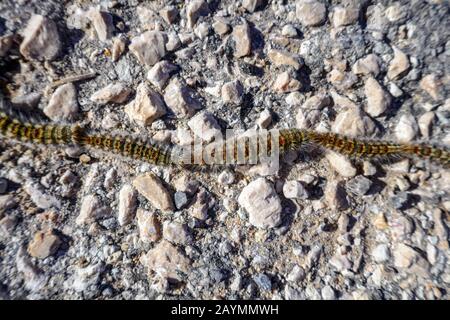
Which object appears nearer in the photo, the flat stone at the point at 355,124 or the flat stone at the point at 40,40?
the flat stone at the point at 40,40

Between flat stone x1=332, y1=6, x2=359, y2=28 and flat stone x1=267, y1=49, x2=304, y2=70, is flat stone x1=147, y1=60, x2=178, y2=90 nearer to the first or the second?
flat stone x1=267, y1=49, x2=304, y2=70

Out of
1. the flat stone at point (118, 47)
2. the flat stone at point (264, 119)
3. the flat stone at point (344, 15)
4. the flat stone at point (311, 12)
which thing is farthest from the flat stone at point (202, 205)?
the flat stone at point (344, 15)

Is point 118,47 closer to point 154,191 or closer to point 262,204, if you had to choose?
point 154,191

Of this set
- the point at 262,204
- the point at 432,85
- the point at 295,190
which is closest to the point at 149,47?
the point at 262,204

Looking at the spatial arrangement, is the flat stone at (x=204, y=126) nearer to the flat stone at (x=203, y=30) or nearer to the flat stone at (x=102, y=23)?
the flat stone at (x=203, y=30)

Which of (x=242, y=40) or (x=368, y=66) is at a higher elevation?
(x=242, y=40)

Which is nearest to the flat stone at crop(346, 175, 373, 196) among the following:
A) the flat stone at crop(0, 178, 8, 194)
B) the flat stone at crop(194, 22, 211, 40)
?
the flat stone at crop(194, 22, 211, 40)
